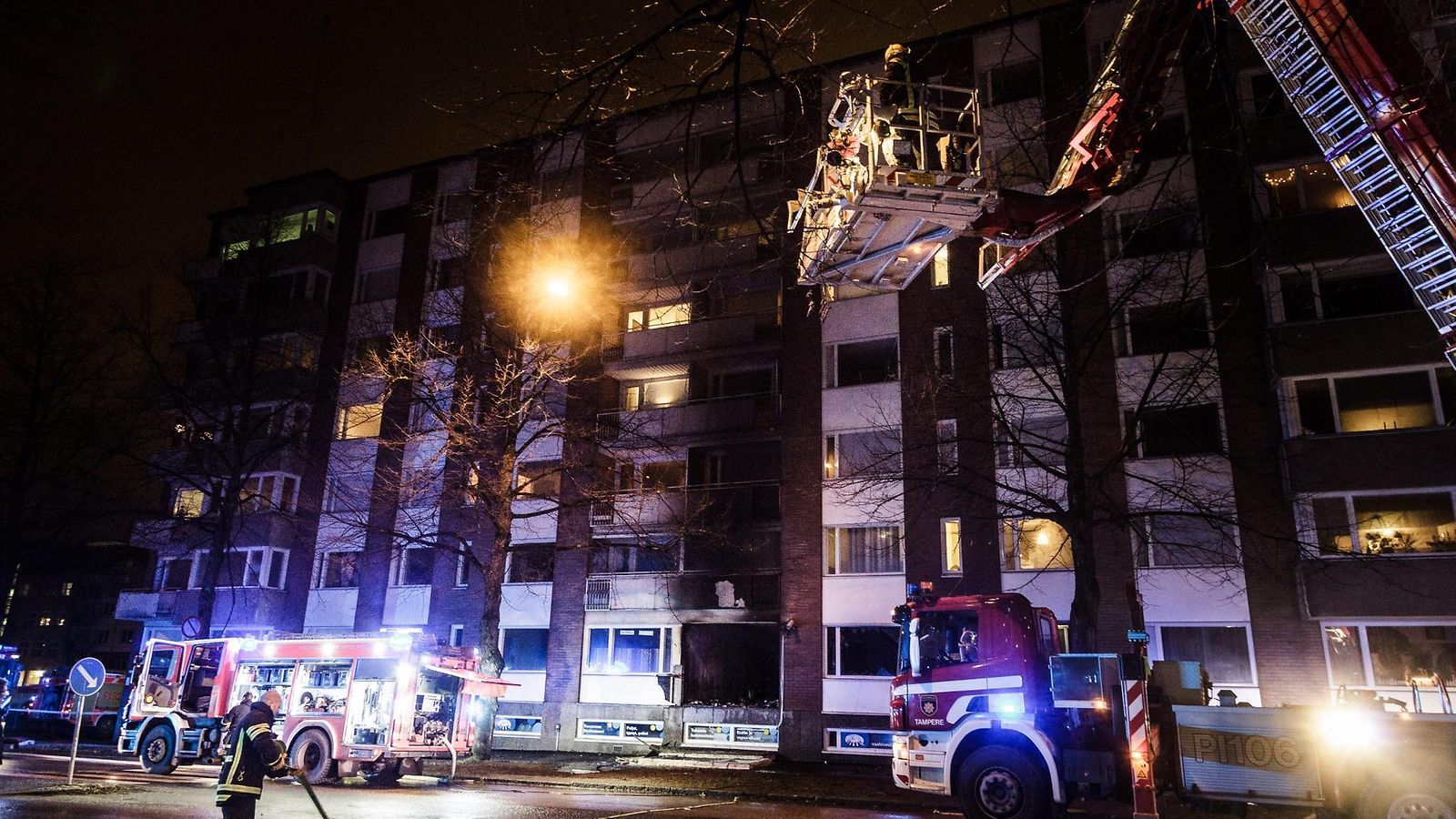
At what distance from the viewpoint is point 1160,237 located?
79.3 feet

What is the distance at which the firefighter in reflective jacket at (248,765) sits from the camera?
853 centimetres

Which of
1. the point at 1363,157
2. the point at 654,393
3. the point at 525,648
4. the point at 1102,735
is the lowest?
the point at 1102,735

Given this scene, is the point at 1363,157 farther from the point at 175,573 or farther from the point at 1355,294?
the point at 175,573

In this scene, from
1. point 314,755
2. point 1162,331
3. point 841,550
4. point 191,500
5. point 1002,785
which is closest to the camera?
point 1002,785

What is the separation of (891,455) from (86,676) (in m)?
15.4

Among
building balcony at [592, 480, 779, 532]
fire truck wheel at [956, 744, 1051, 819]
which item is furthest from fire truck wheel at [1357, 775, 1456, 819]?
building balcony at [592, 480, 779, 532]

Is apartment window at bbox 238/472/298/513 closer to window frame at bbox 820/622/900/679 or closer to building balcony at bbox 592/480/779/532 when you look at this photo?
building balcony at bbox 592/480/779/532

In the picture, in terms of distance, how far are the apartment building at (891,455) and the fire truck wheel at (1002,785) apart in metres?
5.99

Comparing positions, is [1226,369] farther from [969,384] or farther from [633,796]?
[633,796]

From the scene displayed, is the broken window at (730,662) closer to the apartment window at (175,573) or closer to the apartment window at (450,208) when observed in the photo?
the apartment window at (450,208)

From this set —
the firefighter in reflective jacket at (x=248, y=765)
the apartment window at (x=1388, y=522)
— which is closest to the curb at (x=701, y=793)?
the firefighter in reflective jacket at (x=248, y=765)

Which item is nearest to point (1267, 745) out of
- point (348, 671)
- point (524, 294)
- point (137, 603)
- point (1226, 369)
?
point (1226, 369)

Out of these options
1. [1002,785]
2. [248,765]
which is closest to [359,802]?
[248,765]

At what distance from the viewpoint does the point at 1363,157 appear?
297 inches
